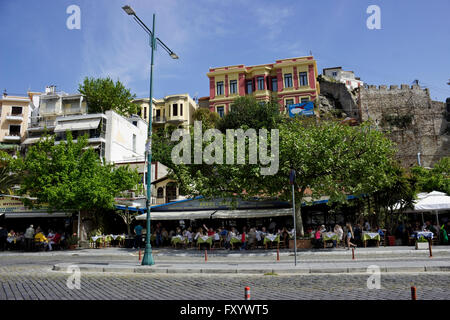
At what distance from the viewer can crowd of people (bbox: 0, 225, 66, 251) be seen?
24156 millimetres

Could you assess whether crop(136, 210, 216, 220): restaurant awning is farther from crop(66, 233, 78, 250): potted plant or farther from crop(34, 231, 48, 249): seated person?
crop(34, 231, 48, 249): seated person

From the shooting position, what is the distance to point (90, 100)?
51312mm

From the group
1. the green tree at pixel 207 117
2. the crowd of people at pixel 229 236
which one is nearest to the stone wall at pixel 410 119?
the green tree at pixel 207 117

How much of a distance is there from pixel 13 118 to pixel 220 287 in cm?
5634

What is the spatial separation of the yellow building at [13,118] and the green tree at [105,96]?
35.1 ft

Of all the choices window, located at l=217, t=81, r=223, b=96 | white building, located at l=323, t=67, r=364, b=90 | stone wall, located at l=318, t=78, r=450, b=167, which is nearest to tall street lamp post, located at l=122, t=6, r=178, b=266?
window, located at l=217, t=81, r=223, b=96

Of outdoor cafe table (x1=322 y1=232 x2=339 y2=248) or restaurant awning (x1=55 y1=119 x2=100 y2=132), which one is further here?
restaurant awning (x1=55 y1=119 x2=100 y2=132)

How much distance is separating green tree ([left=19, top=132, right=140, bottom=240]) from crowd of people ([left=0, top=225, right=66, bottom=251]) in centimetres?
203

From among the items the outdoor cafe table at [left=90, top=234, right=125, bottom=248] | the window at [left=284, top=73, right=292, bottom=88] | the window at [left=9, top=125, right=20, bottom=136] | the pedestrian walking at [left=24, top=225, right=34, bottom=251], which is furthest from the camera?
the window at [left=9, top=125, right=20, bottom=136]

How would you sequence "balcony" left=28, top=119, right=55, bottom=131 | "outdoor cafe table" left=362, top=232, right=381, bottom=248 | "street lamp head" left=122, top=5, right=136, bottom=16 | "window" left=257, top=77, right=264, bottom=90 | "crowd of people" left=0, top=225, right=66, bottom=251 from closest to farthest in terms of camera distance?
"street lamp head" left=122, top=5, right=136, bottom=16 → "outdoor cafe table" left=362, top=232, right=381, bottom=248 → "crowd of people" left=0, top=225, right=66, bottom=251 → "balcony" left=28, top=119, right=55, bottom=131 → "window" left=257, top=77, right=264, bottom=90
